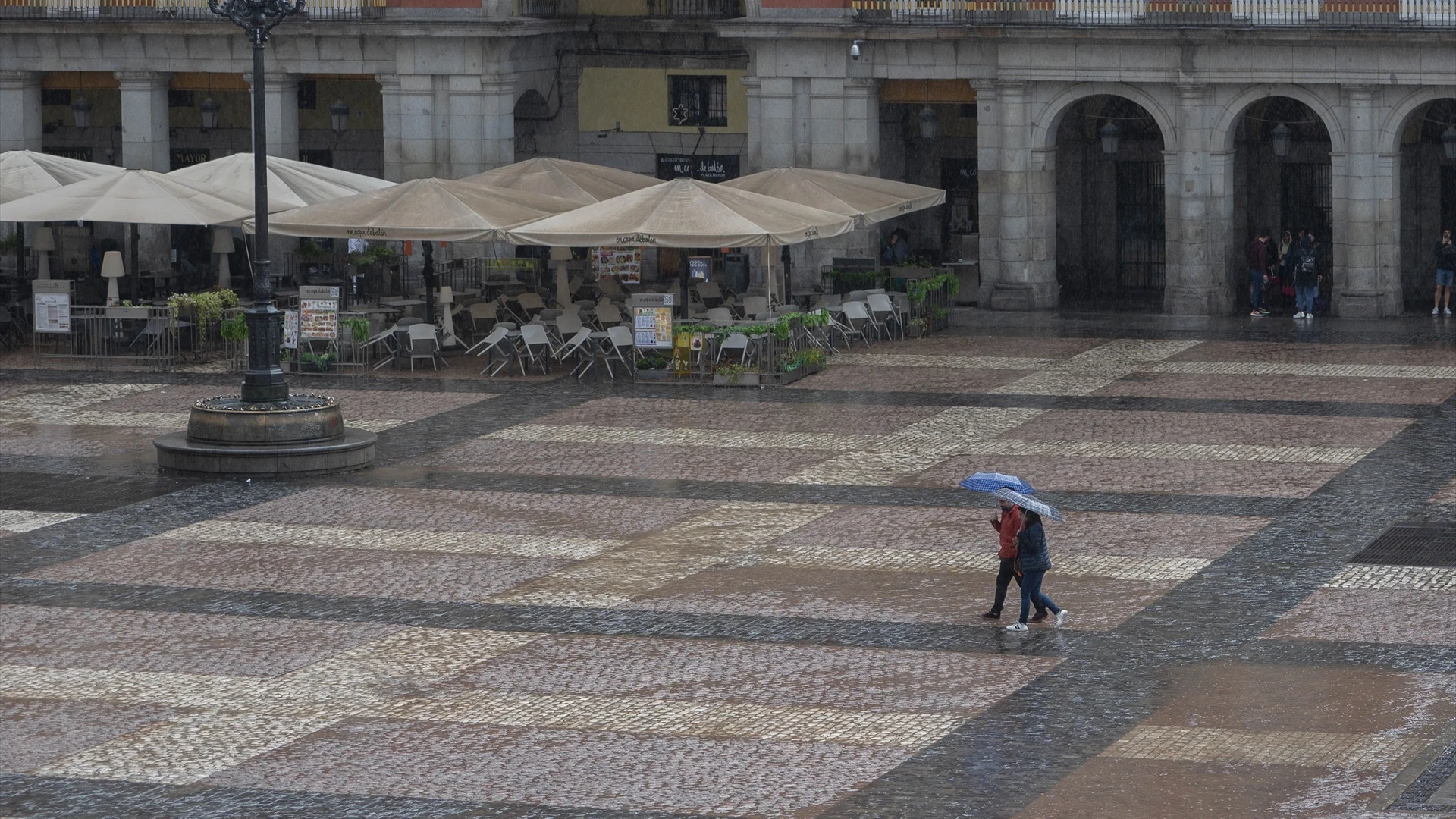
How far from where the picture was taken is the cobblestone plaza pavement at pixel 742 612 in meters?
14.3

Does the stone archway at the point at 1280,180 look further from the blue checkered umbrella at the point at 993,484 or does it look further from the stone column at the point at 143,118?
the blue checkered umbrella at the point at 993,484

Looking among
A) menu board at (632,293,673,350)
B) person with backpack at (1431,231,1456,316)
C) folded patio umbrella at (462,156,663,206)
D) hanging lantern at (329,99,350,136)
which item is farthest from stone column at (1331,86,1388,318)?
hanging lantern at (329,99,350,136)

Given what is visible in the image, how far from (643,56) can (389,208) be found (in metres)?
13.6

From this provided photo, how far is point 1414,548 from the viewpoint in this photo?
20.3m

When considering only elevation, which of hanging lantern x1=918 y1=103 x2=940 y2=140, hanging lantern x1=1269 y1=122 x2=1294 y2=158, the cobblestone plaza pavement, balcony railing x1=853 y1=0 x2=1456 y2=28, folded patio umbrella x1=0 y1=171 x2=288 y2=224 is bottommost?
the cobblestone plaza pavement

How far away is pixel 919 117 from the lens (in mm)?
40844

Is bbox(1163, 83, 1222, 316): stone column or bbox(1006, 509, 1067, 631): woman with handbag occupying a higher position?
bbox(1163, 83, 1222, 316): stone column

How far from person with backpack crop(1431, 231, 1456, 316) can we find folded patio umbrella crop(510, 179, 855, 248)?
10.4 meters

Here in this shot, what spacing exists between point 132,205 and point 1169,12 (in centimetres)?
1558

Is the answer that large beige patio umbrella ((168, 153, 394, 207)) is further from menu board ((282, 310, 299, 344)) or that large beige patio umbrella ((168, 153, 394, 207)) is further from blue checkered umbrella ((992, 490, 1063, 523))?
blue checkered umbrella ((992, 490, 1063, 523))

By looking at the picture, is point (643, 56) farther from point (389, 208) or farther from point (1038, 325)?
point (389, 208)

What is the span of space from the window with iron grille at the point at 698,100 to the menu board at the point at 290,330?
13766 mm

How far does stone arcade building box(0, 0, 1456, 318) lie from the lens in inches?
1467

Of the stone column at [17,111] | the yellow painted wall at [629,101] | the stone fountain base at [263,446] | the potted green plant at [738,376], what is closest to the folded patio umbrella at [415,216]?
the potted green plant at [738,376]
